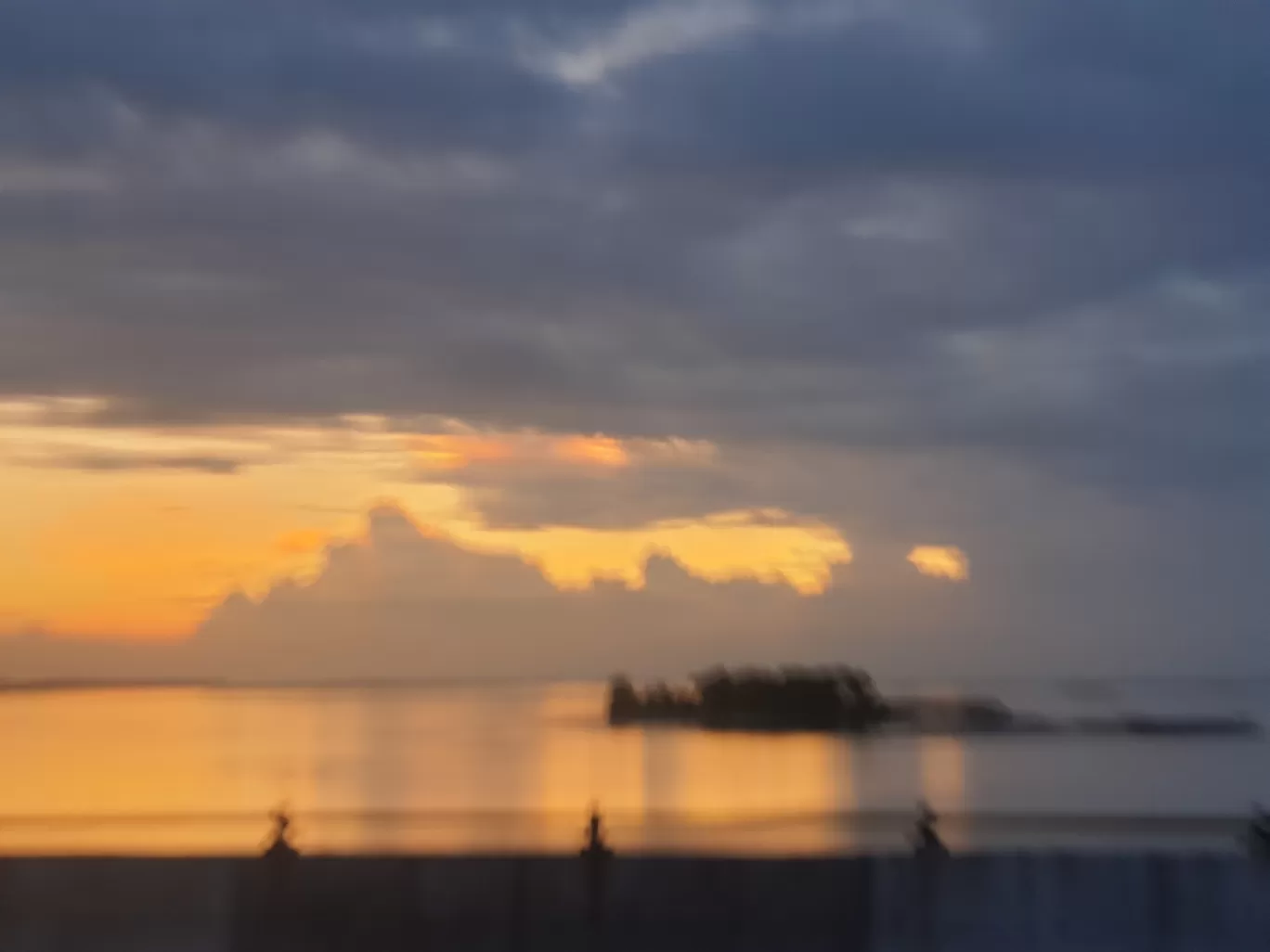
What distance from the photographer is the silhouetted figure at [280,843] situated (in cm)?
1209

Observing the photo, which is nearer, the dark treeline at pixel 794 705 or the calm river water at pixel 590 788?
the calm river water at pixel 590 788

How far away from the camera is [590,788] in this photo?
62312 millimetres

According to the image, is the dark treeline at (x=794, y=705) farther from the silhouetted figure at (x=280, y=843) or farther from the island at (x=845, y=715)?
the silhouetted figure at (x=280, y=843)

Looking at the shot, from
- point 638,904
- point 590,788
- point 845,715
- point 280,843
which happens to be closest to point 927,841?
point 638,904

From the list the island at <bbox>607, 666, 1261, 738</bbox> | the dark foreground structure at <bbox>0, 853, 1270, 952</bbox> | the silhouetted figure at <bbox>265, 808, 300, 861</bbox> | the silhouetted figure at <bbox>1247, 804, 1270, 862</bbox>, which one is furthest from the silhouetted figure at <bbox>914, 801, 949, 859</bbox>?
the island at <bbox>607, 666, 1261, 738</bbox>

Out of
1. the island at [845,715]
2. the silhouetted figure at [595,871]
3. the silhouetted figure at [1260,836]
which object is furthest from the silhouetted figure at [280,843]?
the island at [845,715]

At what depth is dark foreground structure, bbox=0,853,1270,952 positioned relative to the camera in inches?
469

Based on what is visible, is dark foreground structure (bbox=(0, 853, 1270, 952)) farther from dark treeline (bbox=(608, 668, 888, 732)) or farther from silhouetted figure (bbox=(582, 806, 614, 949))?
dark treeline (bbox=(608, 668, 888, 732))

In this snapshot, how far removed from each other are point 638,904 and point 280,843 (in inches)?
116

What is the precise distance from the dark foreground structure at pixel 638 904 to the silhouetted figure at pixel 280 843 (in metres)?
0.09

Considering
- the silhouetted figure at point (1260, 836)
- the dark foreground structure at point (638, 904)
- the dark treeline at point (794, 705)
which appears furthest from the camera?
the dark treeline at point (794, 705)

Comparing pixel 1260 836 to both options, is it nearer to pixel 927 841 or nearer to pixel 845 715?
pixel 927 841

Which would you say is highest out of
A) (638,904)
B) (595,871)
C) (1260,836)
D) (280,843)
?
(1260,836)

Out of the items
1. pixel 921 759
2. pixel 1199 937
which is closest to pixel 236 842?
pixel 1199 937
